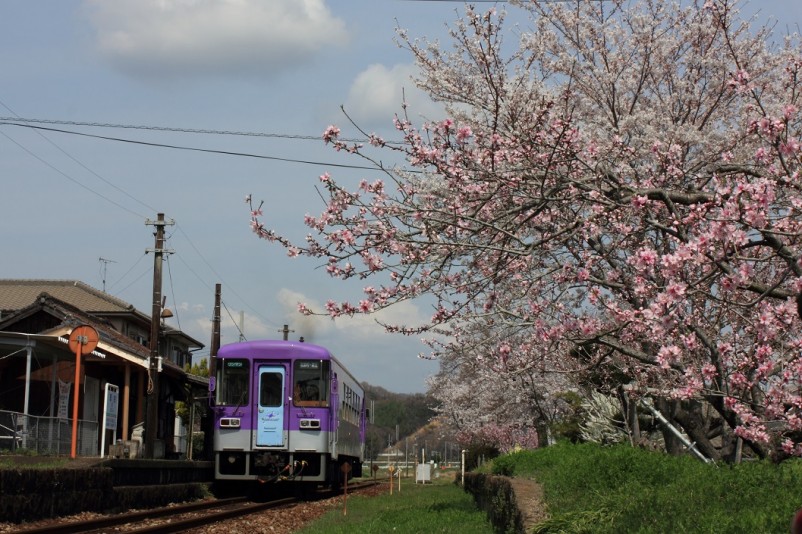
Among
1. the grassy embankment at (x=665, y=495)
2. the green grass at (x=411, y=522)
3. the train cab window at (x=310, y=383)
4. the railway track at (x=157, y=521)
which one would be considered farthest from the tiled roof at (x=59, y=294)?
the grassy embankment at (x=665, y=495)

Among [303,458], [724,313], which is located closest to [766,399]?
[724,313]

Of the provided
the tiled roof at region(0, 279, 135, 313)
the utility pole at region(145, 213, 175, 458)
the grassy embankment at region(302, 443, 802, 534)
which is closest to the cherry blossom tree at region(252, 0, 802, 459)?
the grassy embankment at region(302, 443, 802, 534)

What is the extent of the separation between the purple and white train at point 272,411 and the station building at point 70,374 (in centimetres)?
240

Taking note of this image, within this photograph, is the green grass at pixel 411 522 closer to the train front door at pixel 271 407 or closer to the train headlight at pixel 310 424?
the train headlight at pixel 310 424

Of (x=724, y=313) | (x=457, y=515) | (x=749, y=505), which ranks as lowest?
(x=457, y=515)

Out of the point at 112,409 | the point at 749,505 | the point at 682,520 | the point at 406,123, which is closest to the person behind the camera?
the point at 682,520

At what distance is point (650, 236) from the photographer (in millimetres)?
11883

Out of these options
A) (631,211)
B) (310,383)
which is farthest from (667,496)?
(310,383)

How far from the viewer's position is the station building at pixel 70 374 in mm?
18828

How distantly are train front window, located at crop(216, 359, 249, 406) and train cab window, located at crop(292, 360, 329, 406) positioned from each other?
3.45 feet

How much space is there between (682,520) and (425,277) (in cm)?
447

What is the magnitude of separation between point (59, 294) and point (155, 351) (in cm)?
1851

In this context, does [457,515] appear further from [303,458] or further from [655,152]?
[303,458]

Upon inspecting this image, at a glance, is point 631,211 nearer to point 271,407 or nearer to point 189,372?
point 271,407
